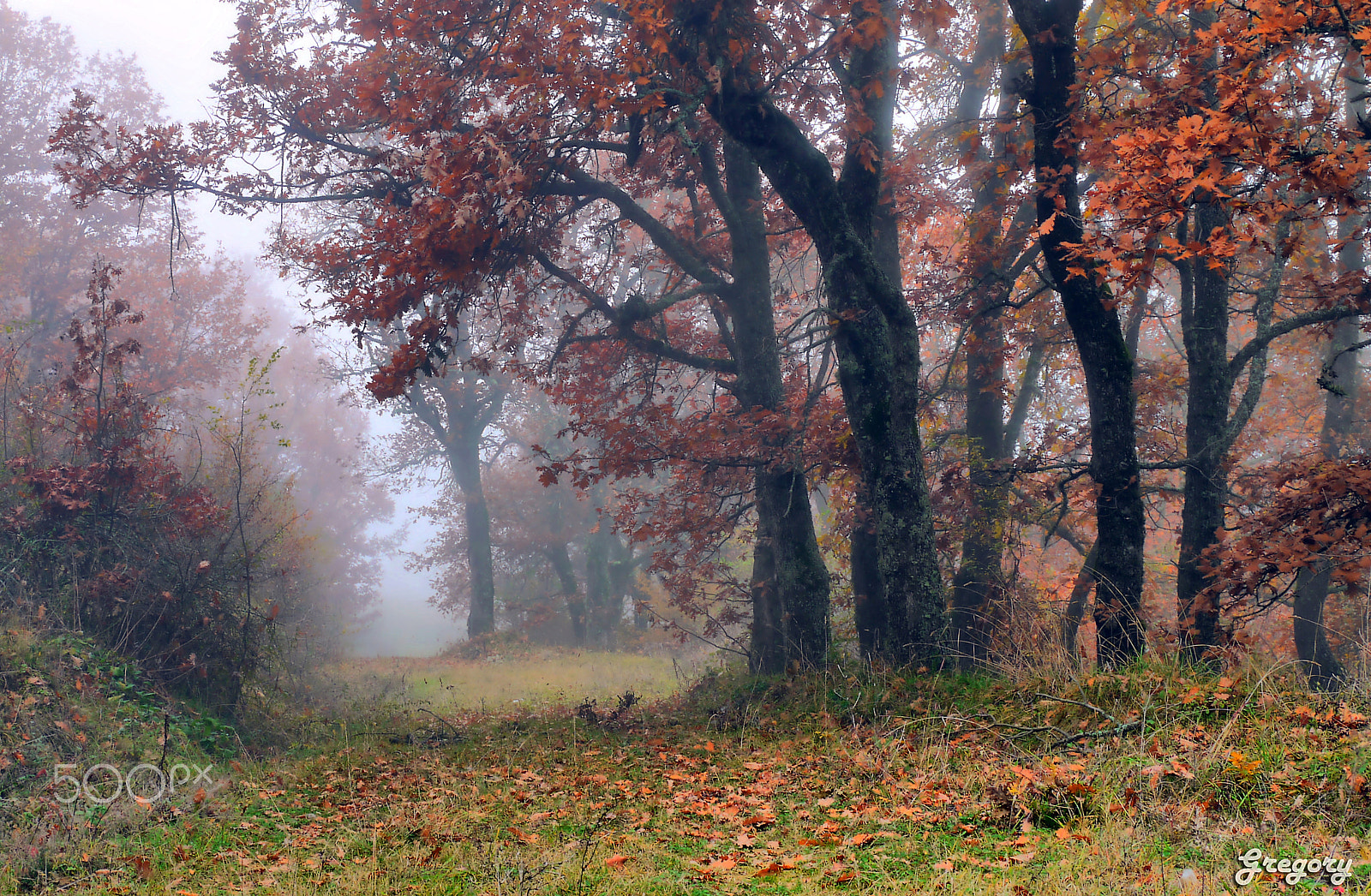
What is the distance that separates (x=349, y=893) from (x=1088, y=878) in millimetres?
3330

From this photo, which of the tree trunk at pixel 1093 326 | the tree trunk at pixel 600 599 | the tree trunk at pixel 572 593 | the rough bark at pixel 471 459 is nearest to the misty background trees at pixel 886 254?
the tree trunk at pixel 1093 326

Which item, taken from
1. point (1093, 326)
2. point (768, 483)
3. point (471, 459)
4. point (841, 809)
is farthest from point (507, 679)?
point (841, 809)

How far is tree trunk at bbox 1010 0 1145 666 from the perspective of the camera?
7359mm

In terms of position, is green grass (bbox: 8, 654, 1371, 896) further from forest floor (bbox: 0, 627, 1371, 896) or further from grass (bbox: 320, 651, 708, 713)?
grass (bbox: 320, 651, 708, 713)

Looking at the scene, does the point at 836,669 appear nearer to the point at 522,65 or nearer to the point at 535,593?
the point at 522,65

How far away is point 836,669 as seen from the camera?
27.1ft

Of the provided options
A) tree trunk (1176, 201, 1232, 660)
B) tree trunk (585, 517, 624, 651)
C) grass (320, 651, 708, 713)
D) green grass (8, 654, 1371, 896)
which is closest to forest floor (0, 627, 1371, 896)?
green grass (8, 654, 1371, 896)

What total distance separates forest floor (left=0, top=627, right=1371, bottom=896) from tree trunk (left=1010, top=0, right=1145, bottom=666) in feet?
6.16

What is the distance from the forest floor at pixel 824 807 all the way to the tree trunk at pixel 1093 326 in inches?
73.9

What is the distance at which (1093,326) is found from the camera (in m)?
7.55

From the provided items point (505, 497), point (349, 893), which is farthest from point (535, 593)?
point (349, 893)

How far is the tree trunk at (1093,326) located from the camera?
736 centimetres

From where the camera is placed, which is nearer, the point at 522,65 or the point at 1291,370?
the point at 522,65

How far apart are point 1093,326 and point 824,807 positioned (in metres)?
5.40
